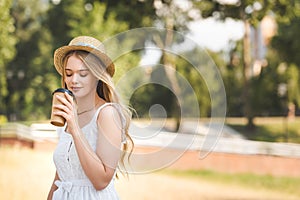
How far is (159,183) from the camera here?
1067cm

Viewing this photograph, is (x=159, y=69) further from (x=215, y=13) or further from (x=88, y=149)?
(x=215, y=13)

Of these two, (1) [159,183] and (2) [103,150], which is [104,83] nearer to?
(2) [103,150]

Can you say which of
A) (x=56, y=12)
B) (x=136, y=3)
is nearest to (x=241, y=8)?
(x=136, y=3)

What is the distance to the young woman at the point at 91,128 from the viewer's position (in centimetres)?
162

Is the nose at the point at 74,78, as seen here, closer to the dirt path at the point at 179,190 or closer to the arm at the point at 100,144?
the arm at the point at 100,144

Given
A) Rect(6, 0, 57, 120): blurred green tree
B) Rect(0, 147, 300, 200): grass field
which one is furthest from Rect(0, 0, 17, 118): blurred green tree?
Rect(0, 147, 300, 200): grass field

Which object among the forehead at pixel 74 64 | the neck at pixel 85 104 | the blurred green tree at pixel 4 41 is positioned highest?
the blurred green tree at pixel 4 41

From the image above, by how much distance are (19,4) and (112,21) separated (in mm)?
10056

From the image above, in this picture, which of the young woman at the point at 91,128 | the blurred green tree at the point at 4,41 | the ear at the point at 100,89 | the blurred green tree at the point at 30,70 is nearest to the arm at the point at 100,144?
the young woman at the point at 91,128

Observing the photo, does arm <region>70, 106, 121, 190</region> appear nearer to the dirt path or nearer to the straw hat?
the straw hat

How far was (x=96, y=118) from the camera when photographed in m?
1.67

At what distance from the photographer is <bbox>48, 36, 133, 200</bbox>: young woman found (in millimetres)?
1615

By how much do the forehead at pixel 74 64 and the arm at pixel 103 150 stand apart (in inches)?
6.1

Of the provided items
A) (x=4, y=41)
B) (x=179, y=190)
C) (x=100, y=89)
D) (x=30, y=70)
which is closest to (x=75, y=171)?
(x=100, y=89)
